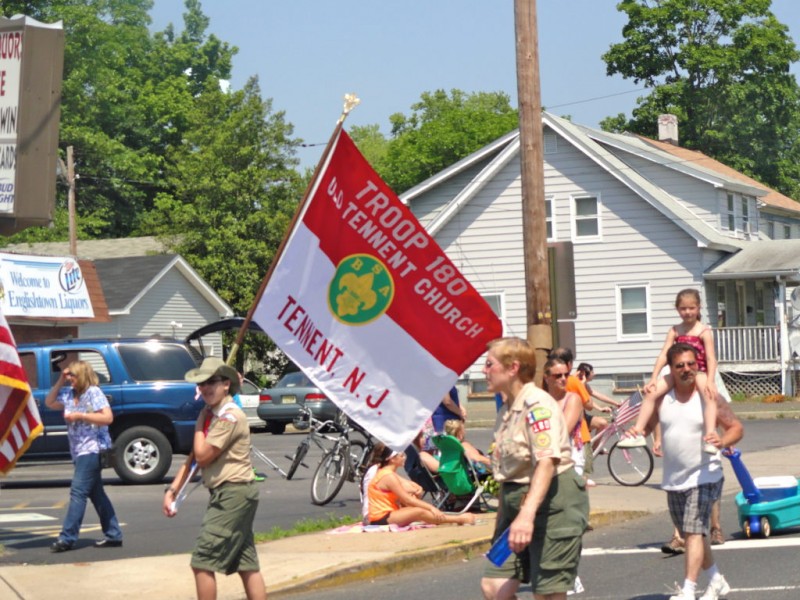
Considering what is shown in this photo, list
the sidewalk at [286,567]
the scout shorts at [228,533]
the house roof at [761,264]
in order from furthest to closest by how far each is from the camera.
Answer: the house roof at [761,264], the sidewalk at [286,567], the scout shorts at [228,533]

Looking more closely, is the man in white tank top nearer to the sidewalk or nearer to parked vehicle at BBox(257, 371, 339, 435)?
the sidewalk

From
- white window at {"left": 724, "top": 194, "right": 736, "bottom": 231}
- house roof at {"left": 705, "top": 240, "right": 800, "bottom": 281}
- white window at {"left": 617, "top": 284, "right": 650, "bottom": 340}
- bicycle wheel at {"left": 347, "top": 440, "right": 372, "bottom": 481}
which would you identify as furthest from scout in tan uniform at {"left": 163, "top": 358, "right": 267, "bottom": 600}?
white window at {"left": 724, "top": 194, "right": 736, "bottom": 231}

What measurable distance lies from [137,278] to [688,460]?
35036 millimetres

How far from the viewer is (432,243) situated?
404 inches

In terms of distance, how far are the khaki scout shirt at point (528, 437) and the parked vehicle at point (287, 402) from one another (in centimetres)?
2472

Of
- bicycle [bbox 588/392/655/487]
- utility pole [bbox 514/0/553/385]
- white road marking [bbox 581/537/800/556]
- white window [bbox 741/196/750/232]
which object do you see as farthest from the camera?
white window [bbox 741/196/750/232]

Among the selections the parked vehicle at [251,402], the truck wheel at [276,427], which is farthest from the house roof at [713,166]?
the truck wheel at [276,427]

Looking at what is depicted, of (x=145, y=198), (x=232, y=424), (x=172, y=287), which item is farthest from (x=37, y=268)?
(x=145, y=198)

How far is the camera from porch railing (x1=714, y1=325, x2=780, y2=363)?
1561 inches

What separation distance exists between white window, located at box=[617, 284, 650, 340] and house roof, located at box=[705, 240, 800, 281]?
6.52 feet

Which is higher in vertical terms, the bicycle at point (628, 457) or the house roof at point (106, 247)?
the house roof at point (106, 247)

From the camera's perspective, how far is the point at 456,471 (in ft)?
44.4

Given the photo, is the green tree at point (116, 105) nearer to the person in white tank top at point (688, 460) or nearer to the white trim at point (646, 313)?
the white trim at point (646, 313)

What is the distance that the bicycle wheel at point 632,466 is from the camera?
56.0 feet
